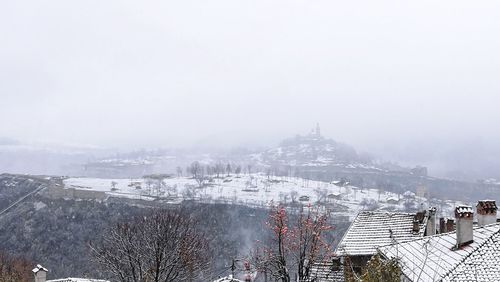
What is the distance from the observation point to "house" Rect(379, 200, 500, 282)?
12.7 metres

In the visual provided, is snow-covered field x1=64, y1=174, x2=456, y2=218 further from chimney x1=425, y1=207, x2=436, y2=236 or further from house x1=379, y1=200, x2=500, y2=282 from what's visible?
house x1=379, y1=200, x2=500, y2=282

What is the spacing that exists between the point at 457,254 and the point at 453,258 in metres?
0.24

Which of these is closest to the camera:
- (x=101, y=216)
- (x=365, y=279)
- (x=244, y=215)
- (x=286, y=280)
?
(x=365, y=279)

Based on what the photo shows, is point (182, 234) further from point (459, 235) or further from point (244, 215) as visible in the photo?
point (244, 215)

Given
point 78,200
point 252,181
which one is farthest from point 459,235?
point 252,181

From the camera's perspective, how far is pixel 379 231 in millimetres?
24094

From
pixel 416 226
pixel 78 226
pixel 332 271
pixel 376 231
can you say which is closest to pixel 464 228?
pixel 332 271

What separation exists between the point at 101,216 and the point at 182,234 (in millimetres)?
95317

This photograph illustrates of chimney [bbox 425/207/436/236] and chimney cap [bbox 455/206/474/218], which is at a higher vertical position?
chimney cap [bbox 455/206/474/218]

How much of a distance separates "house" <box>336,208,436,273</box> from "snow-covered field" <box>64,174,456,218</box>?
111 metres

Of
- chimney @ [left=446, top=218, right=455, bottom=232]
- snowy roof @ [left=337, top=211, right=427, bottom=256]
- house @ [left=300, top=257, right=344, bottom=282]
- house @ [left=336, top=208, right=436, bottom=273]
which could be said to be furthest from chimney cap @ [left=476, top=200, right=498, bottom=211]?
chimney @ [left=446, top=218, right=455, bottom=232]

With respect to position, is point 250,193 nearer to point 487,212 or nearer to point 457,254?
point 487,212

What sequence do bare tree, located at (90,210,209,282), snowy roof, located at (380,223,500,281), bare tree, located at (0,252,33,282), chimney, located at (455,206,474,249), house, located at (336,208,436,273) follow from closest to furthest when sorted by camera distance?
snowy roof, located at (380,223,500,281), chimney, located at (455,206,474,249), house, located at (336,208,436,273), bare tree, located at (90,210,209,282), bare tree, located at (0,252,33,282)

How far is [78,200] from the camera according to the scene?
422ft
